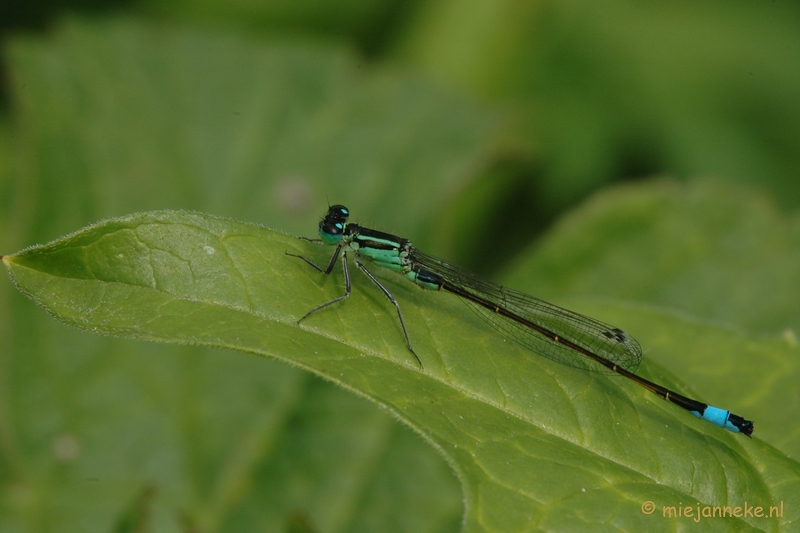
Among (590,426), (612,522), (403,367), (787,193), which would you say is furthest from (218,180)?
(787,193)

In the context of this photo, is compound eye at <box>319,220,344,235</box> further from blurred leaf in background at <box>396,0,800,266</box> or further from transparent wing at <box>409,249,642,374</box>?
blurred leaf in background at <box>396,0,800,266</box>

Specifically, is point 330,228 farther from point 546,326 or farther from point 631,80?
point 631,80

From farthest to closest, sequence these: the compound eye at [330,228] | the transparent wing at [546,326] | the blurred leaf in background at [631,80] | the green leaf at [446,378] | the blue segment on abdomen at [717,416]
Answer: the blurred leaf in background at [631,80]
the compound eye at [330,228]
the transparent wing at [546,326]
the blue segment on abdomen at [717,416]
the green leaf at [446,378]

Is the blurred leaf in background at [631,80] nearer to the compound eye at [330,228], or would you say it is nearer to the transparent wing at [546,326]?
the transparent wing at [546,326]

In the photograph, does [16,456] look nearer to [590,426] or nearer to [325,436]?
[325,436]

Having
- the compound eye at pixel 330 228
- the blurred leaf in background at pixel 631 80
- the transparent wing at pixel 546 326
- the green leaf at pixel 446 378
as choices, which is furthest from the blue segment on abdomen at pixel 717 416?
the blurred leaf in background at pixel 631 80

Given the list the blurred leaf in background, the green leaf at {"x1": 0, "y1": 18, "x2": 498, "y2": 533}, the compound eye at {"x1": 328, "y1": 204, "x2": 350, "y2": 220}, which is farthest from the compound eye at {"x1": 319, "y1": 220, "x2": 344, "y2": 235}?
the blurred leaf in background

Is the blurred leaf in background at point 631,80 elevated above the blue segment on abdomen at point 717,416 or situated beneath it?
elevated above
